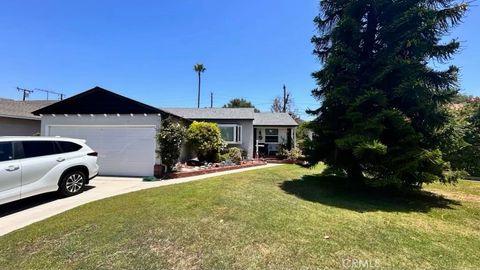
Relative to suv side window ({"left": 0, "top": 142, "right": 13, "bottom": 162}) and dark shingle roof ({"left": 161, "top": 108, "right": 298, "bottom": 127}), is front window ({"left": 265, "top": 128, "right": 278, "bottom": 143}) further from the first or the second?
suv side window ({"left": 0, "top": 142, "right": 13, "bottom": 162})

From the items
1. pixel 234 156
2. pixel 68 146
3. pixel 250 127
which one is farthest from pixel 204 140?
pixel 68 146

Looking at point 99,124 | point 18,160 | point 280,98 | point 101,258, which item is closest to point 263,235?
point 101,258

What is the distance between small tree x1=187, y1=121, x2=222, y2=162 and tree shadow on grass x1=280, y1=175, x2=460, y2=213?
6248mm

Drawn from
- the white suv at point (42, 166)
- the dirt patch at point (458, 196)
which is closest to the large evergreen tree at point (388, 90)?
the dirt patch at point (458, 196)

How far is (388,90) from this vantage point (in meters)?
9.11

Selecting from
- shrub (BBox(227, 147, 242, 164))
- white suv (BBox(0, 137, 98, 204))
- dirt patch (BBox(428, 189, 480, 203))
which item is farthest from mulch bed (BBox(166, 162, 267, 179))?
dirt patch (BBox(428, 189, 480, 203))

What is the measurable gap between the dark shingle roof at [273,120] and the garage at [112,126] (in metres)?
10.5

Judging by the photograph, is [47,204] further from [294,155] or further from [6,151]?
[294,155]

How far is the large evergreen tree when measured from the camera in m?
8.28

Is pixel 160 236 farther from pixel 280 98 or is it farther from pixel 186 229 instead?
pixel 280 98

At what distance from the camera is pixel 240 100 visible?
5338 centimetres

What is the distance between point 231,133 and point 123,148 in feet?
27.7

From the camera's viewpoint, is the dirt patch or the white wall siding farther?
the white wall siding

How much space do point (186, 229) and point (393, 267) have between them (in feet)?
11.0
